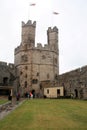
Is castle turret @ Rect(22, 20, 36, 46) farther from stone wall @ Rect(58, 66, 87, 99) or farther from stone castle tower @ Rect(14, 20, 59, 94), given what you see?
stone wall @ Rect(58, 66, 87, 99)

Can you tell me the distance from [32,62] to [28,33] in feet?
20.8

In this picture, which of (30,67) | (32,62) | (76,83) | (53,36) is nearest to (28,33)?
(32,62)

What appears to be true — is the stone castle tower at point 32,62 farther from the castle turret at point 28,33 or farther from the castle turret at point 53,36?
the castle turret at point 53,36

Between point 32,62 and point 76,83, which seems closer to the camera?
point 76,83

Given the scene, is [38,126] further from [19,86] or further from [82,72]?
[19,86]

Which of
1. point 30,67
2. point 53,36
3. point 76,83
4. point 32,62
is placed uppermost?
point 53,36

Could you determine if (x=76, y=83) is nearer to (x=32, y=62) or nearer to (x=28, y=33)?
(x=32, y=62)

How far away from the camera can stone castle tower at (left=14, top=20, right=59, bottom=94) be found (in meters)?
52.1

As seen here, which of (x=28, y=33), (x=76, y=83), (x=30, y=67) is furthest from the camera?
(x=28, y=33)

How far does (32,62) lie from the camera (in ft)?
173

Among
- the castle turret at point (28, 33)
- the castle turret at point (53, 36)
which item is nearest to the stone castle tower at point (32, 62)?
the castle turret at point (28, 33)

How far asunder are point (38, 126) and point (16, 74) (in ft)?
141

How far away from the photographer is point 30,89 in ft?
170

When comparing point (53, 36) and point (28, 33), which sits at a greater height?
point (53, 36)
